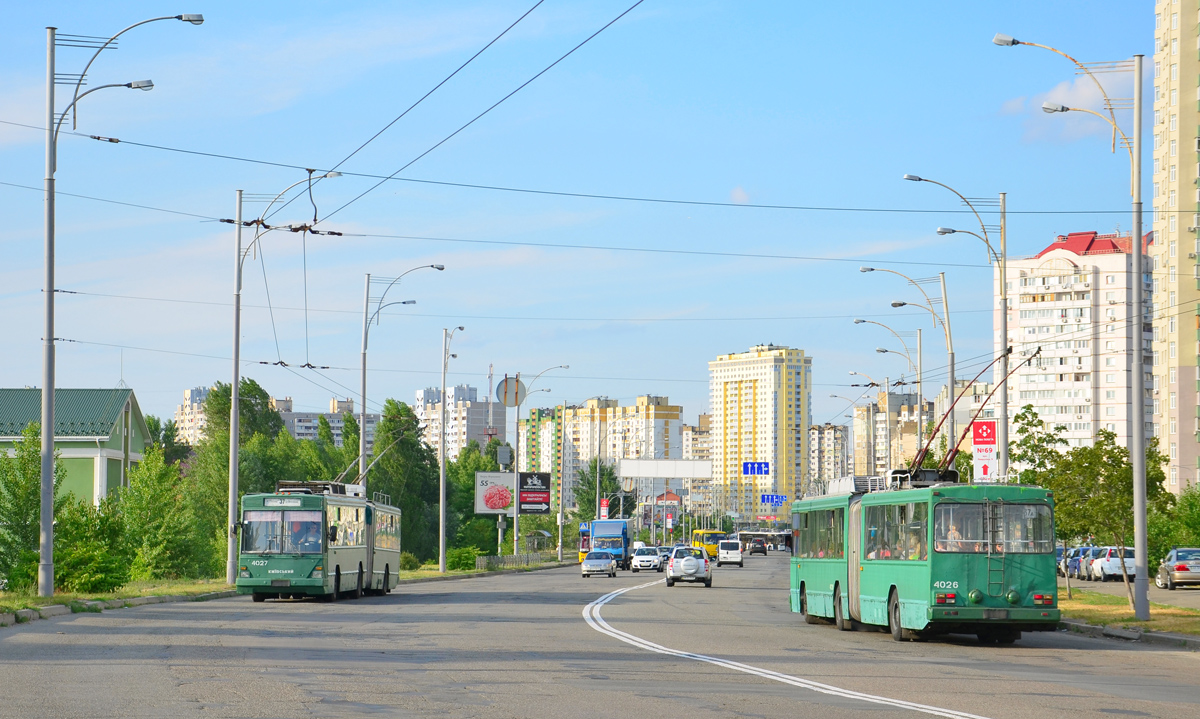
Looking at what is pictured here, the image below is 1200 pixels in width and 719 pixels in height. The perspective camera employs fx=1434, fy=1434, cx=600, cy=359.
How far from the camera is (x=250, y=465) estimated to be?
101m

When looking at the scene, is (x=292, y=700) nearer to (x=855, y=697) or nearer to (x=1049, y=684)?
(x=855, y=697)

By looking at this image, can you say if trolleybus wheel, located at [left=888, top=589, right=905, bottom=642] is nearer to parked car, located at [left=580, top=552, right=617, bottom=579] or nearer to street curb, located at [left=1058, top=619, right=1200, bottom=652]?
street curb, located at [left=1058, top=619, right=1200, bottom=652]

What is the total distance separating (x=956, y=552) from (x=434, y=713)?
11451mm

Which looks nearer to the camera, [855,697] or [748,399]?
[855,697]

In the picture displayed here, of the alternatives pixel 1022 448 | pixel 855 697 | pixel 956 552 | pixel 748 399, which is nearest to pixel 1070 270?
pixel 748 399

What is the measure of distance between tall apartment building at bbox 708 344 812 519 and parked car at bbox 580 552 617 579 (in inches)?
4245

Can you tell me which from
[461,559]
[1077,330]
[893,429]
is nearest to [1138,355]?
[461,559]

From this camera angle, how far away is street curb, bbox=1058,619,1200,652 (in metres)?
21.8

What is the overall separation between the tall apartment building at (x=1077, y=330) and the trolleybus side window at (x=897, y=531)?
4479 inches

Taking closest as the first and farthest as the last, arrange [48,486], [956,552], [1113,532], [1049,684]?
[1049,684] → [956,552] → [48,486] → [1113,532]

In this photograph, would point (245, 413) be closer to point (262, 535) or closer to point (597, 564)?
point (597, 564)

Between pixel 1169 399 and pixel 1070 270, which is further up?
pixel 1070 270

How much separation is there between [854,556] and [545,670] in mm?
9872

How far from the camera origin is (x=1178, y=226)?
92.2m
